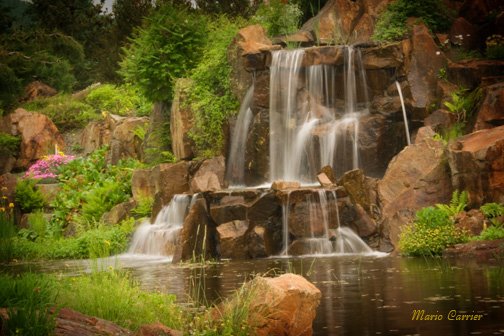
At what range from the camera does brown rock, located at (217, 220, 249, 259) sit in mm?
17328

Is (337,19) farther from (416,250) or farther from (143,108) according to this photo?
(416,250)

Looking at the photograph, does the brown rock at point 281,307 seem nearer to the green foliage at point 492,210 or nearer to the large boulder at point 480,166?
the green foliage at point 492,210

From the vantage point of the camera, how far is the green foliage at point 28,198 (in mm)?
24859

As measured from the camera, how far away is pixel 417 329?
810 cm

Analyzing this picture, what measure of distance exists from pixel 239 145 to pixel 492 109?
289 inches

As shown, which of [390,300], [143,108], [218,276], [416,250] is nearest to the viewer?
[390,300]

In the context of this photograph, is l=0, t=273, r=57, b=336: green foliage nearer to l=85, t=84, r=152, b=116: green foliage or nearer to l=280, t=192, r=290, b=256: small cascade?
l=280, t=192, r=290, b=256: small cascade

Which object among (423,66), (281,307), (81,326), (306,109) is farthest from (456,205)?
(81,326)

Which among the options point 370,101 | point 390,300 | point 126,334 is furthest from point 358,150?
point 126,334

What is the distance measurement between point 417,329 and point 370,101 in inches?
548

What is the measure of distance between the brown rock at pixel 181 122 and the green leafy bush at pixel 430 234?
9421mm

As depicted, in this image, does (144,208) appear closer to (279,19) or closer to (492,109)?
(279,19)

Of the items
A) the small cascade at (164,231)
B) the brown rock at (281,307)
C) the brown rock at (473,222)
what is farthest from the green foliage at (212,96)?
the brown rock at (281,307)

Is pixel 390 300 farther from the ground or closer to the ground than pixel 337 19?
closer to the ground
